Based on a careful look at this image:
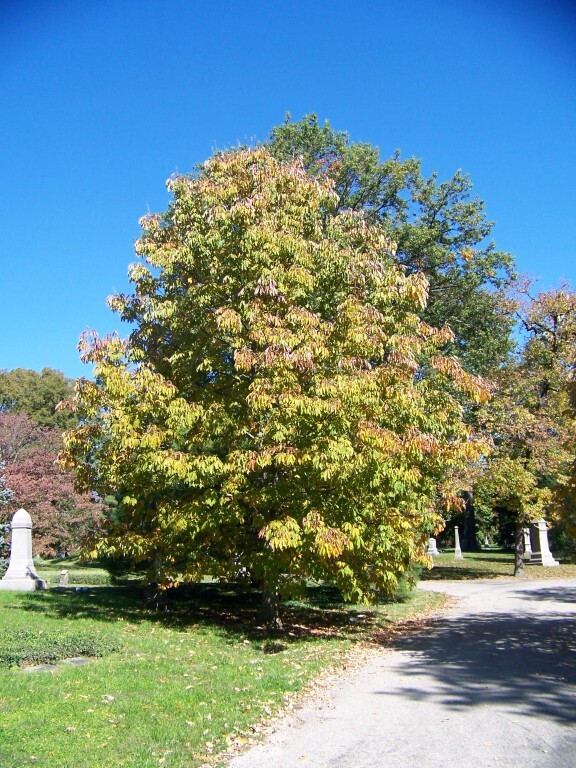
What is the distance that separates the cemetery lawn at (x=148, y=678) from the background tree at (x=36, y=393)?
33598 mm

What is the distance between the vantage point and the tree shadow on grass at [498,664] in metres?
6.54

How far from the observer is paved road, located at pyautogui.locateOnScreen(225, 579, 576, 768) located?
196 inches

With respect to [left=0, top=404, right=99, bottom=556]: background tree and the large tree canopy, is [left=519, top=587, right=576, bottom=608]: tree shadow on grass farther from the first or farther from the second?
[left=0, top=404, right=99, bottom=556]: background tree

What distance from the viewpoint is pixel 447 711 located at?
244 inches

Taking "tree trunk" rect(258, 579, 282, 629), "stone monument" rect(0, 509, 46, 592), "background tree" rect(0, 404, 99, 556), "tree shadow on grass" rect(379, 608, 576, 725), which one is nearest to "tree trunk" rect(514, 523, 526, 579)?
"tree shadow on grass" rect(379, 608, 576, 725)

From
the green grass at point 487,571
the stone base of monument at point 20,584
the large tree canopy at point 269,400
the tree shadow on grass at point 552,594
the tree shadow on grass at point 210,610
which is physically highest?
the large tree canopy at point 269,400

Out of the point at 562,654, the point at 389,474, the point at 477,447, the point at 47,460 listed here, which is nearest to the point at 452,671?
the point at 562,654

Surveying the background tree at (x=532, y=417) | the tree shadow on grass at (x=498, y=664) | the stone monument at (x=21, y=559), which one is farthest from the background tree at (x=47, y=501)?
the tree shadow on grass at (x=498, y=664)

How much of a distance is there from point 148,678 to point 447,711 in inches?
130

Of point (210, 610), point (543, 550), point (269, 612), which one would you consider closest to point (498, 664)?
point (269, 612)

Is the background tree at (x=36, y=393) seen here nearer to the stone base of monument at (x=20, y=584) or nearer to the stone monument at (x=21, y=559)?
the stone monument at (x=21, y=559)

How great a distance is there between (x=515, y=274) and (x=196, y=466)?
17048mm

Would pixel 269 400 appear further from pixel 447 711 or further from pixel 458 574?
pixel 458 574

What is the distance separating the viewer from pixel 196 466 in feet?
31.3
